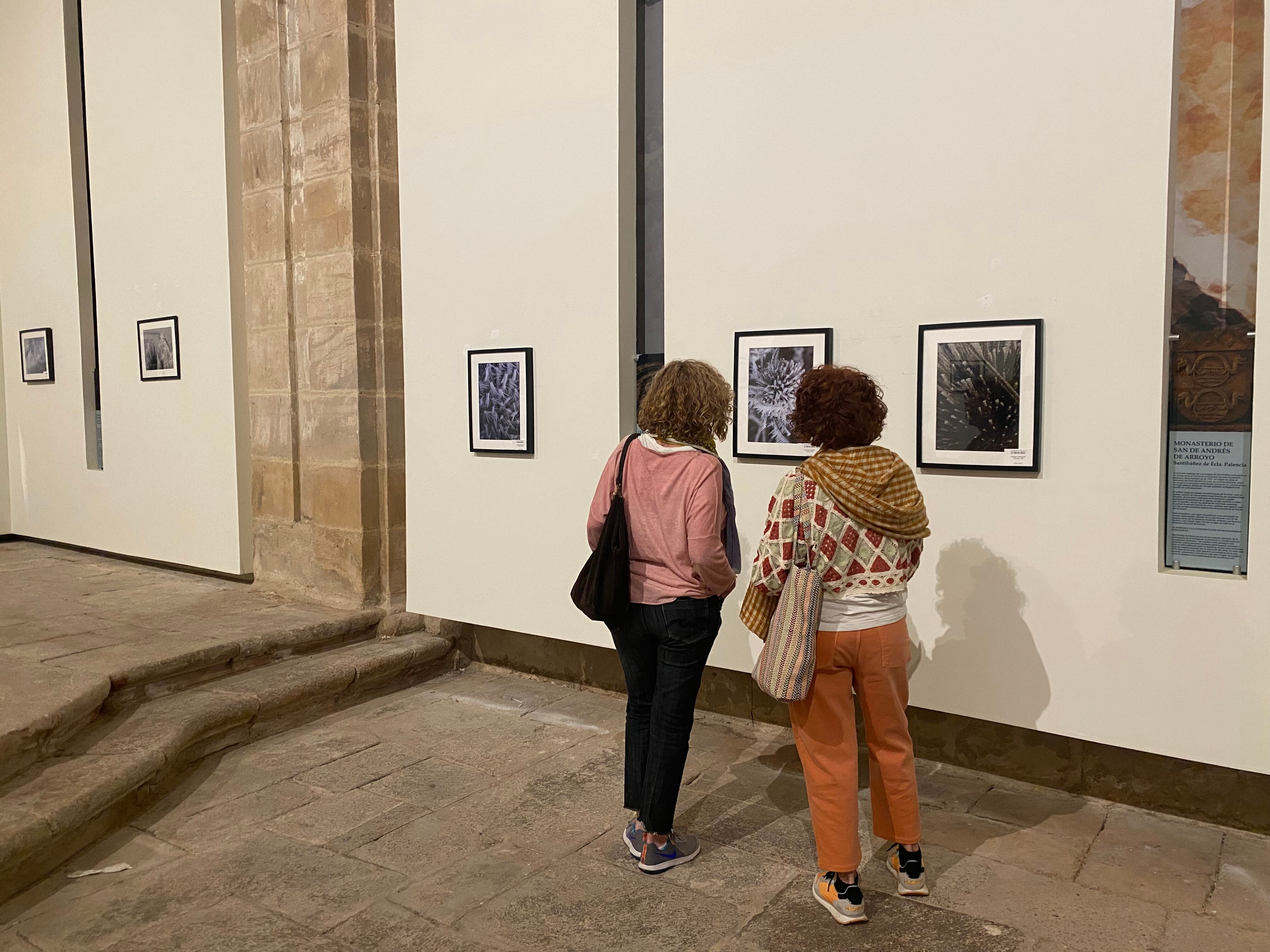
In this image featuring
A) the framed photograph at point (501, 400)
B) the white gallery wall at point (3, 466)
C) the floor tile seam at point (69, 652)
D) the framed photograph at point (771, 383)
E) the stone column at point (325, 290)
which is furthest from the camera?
the white gallery wall at point (3, 466)

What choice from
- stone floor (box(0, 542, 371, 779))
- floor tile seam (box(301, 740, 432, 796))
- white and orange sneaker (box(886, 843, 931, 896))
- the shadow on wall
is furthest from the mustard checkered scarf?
stone floor (box(0, 542, 371, 779))

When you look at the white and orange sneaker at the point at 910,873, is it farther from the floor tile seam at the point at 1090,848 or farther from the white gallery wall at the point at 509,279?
the white gallery wall at the point at 509,279

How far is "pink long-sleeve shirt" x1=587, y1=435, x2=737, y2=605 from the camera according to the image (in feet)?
10.9

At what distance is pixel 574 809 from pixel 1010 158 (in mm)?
3308

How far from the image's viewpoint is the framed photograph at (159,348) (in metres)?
7.92

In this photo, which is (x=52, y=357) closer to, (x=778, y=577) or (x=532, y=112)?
(x=532, y=112)

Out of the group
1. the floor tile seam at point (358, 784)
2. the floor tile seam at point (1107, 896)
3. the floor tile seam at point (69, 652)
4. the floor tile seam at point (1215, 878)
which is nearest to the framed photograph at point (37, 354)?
the floor tile seam at point (69, 652)

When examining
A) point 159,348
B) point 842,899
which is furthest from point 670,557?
point 159,348

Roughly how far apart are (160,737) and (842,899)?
3.18 meters

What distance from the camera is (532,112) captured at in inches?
221

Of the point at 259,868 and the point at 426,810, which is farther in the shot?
the point at 426,810

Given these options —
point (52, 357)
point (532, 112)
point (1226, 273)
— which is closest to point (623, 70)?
point (532, 112)

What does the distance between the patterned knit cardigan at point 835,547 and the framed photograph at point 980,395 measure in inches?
47.8

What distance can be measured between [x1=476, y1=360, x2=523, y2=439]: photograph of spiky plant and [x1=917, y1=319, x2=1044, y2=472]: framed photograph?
2453 mm
